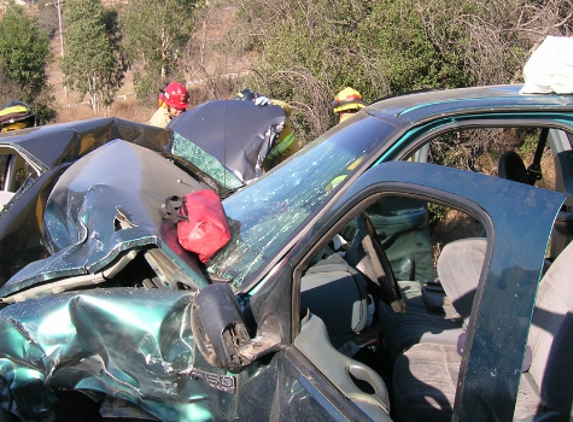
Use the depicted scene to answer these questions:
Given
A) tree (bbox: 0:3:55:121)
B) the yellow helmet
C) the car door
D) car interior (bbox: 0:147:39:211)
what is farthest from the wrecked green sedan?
tree (bbox: 0:3:55:121)

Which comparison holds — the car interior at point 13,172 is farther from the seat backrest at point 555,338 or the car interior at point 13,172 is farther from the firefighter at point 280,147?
the seat backrest at point 555,338

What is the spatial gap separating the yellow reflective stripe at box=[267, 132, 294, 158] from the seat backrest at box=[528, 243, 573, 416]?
3476mm

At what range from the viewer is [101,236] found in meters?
2.39

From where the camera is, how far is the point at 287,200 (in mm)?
2414

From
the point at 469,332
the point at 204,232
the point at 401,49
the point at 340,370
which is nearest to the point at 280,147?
the point at 204,232

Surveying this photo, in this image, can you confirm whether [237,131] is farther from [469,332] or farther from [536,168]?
Answer: [469,332]

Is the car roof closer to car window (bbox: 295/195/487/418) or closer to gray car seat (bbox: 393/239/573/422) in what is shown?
car window (bbox: 295/195/487/418)

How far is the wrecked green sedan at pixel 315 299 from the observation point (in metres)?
1.37

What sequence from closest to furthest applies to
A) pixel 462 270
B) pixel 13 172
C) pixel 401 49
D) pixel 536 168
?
pixel 462 270, pixel 536 168, pixel 13 172, pixel 401 49

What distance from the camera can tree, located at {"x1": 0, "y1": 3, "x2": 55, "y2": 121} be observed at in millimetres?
27703

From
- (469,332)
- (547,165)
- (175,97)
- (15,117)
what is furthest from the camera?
(175,97)

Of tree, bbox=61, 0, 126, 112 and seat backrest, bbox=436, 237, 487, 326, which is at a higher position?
seat backrest, bbox=436, 237, 487, 326

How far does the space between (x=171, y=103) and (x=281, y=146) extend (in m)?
2.20

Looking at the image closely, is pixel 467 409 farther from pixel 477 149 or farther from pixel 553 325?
pixel 477 149
